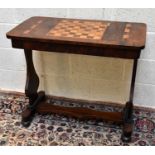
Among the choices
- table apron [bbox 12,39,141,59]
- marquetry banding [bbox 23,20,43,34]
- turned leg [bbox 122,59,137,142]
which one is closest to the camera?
table apron [bbox 12,39,141,59]

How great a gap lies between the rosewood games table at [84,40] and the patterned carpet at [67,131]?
0.06 metres

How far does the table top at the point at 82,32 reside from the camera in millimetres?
1234

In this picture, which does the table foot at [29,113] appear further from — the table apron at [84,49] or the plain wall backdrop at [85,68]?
the table apron at [84,49]

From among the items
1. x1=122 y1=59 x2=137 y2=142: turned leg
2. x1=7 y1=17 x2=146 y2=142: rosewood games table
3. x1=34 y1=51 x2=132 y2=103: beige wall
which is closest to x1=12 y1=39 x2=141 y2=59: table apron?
x1=7 y1=17 x2=146 y2=142: rosewood games table

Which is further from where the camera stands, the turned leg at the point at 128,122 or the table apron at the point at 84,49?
the turned leg at the point at 128,122

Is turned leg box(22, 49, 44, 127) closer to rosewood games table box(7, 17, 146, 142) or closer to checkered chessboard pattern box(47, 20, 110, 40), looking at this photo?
rosewood games table box(7, 17, 146, 142)

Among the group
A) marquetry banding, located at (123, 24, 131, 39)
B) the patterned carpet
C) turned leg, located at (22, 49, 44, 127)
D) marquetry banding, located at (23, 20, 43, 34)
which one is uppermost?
marquetry banding, located at (123, 24, 131, 39)

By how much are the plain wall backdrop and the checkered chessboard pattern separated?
0.41 ft

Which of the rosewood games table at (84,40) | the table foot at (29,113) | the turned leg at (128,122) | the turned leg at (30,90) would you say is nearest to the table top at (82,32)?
the rosewood games table at (84,40)

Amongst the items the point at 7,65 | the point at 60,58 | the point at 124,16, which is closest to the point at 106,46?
the point at 124,16

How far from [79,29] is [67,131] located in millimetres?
639

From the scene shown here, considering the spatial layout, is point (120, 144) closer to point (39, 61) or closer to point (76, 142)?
point (76, 142)

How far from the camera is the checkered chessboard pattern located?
51.4 inches
